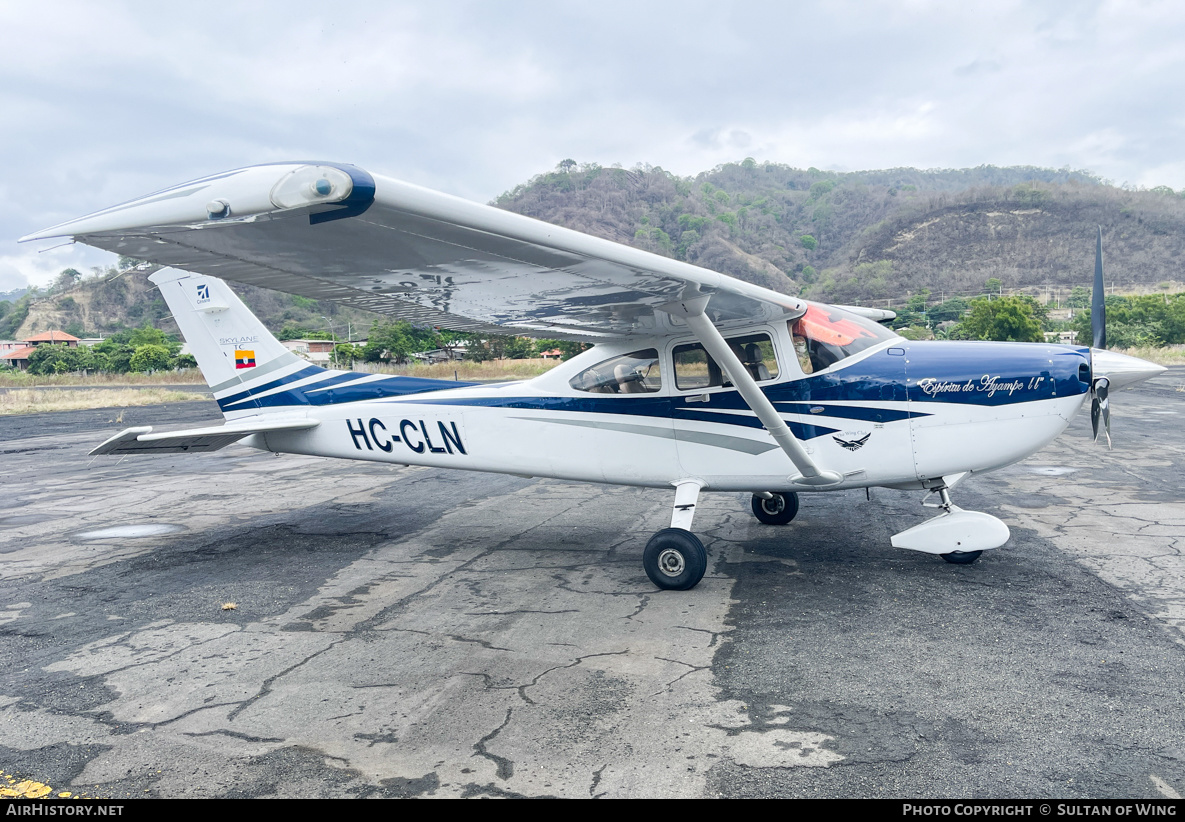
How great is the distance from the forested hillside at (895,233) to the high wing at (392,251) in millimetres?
90307

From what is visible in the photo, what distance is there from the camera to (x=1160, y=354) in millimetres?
39562

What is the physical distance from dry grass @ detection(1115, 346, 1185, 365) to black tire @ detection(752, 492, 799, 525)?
39.4 m

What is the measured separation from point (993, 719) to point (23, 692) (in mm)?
5192

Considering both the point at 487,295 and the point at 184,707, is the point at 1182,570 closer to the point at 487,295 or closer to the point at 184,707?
the point at 487,295

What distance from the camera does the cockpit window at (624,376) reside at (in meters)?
6.39

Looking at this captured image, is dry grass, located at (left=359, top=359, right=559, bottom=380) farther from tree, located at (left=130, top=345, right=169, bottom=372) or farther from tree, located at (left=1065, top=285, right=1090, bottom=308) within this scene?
tree, located at (left=1065, top=285, right=1090, bottom=308)

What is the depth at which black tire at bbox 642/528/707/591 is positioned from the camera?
547 cm

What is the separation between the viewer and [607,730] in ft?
11.1

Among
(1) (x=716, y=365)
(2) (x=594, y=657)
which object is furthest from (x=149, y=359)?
(2) (x=594, y=657)


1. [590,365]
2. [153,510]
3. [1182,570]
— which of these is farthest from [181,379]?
[1182,570]

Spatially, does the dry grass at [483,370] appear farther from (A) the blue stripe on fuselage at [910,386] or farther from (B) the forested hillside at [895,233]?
(B) the forested hillside at [895,233]

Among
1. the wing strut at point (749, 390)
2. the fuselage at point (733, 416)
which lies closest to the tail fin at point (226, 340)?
the fuselage at point (733, 416)

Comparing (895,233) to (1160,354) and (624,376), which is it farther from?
(624,376)

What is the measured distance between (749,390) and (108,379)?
63.2m
